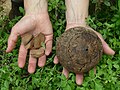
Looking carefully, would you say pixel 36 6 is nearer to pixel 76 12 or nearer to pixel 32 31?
pixel 32 31

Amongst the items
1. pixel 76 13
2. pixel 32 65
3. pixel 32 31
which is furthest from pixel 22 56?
pixel 76 13

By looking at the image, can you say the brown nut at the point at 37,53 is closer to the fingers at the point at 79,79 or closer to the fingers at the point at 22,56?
the fingers at the point at 22,56

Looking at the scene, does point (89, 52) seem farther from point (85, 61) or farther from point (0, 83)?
point (0, 83)

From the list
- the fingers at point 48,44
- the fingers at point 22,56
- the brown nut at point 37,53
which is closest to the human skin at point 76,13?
the fingers at point 48,44

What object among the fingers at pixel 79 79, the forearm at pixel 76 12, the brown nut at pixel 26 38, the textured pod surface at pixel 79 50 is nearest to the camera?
the textured pod surface at pixel 79 50

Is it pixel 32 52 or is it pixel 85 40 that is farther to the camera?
pixel 32 52

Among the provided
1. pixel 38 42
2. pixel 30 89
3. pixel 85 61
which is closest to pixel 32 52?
pixel 38 42

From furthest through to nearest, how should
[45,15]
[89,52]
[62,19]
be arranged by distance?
[62,19], [45,15], [89,52]
